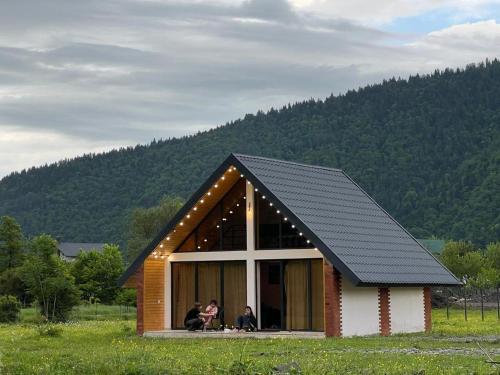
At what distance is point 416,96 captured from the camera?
11550 centimetres

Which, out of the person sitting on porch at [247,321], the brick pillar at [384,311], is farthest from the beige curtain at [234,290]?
the brick pillar at [384,311]

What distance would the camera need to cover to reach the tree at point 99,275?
191 ft

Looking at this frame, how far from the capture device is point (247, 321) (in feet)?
99.7

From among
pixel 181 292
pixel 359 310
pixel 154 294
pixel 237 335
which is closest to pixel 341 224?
pixel 359 310

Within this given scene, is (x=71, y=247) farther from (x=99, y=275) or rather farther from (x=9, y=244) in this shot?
(x=9, y=244)

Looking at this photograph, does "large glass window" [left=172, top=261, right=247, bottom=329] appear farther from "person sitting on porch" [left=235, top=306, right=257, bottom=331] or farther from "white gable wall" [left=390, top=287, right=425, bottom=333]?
"white gable wall" [left=390, top=287, right=425, bottom=333]

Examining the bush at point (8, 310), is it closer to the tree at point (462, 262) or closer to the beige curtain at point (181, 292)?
the beige curtain at point (181, 292)

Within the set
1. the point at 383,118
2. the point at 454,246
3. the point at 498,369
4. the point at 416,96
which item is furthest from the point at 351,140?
the point at 498,369

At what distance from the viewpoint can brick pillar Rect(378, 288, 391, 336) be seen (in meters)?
31.2

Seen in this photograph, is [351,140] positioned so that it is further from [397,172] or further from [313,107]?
[313,107]

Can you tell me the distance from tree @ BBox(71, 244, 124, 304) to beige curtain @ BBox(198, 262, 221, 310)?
25674 millimetres

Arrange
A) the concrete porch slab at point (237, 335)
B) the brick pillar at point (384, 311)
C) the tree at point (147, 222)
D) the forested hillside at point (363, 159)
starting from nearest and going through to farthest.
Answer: the concrete porch slab at point (237, 335) → the brick pillar at point (384, 311) → the tree at point (147, 222) → the forested hillside at point (363, 159)

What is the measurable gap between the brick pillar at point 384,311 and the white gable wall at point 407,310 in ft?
0.76

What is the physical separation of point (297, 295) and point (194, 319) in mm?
3143
